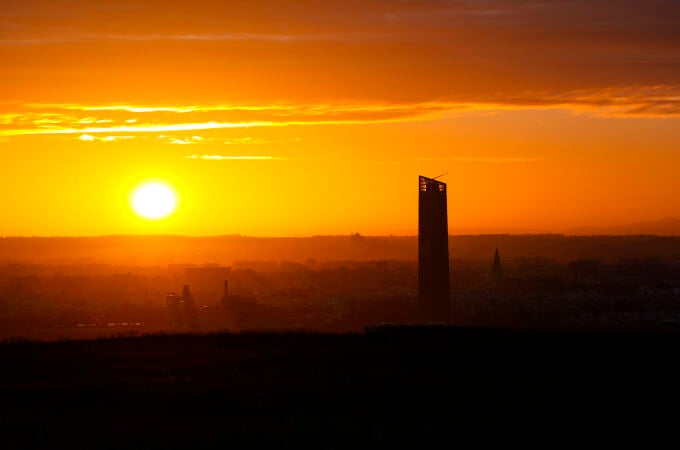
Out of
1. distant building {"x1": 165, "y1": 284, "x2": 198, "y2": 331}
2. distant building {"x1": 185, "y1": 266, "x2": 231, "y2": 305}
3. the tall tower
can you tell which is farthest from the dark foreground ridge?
distant building {"x1": 185, "y1": 266, "x2": 231, "y2": 305}

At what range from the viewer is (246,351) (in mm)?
27234

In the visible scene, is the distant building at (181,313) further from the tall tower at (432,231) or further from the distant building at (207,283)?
the tall tower at (432,231)

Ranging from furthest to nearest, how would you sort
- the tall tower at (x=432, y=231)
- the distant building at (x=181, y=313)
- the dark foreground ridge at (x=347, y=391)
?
the tall tower at (x=432, y=231) < the distant building at (x=181, y=313) < the dark foreground ridge at (x=347, y=391)

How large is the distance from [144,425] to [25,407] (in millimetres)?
3064

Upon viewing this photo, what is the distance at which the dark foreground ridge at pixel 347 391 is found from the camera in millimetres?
17156

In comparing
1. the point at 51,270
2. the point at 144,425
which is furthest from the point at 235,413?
the point at 51,270

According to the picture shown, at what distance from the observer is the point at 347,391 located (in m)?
21.0

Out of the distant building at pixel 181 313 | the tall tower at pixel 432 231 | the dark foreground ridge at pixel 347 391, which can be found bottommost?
the distant building at pixel 181 313

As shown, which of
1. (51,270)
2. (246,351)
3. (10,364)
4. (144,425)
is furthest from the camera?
(51,270)

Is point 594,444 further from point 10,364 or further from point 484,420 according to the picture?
point 10,364

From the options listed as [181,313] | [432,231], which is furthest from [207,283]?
[181,313]

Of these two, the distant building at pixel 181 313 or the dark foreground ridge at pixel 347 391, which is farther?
the distant building at pixel 181 313

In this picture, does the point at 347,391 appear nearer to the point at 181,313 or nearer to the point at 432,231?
the point at 181,313

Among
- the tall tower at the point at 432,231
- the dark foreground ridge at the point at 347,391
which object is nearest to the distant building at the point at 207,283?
the tall tower at the point at 432,231
